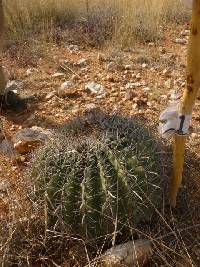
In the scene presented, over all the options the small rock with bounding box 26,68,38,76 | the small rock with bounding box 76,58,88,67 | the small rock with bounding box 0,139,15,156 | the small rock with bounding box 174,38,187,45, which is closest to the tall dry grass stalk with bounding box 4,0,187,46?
the small rock with bounding box 174,38,187,45

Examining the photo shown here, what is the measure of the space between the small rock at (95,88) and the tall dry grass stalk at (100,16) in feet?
3.21

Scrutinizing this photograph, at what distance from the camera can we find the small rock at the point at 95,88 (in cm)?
367

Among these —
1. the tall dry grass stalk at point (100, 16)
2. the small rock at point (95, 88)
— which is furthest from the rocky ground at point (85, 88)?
the tall dry grass stalk at point (100, 16)

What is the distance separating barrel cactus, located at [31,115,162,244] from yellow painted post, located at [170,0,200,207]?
0.11 meters

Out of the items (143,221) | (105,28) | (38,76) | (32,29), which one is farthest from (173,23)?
(143,221)

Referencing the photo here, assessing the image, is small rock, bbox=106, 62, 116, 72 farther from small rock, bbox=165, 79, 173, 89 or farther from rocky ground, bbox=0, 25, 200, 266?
small rock, bbox=165, 79, 173, 89

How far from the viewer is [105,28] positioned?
4.90 meters

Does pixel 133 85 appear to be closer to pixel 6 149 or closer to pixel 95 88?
pixel 95 88

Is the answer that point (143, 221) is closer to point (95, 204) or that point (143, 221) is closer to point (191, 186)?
point (95, 204)

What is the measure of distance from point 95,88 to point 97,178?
5.88ft

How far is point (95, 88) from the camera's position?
3701mm

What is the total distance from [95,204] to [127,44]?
9.25 ft

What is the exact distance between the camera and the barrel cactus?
1.98m

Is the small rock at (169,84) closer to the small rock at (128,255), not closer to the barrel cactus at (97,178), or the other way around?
the barrel cactus at (97,178)
